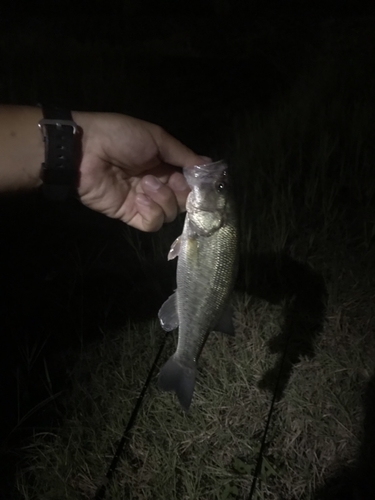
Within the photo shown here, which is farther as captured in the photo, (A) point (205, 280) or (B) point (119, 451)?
(B) point (119, 451)

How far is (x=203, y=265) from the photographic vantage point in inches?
57.1

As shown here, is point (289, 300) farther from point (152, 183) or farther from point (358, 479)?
point (152, 183)

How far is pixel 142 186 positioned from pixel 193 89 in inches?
226

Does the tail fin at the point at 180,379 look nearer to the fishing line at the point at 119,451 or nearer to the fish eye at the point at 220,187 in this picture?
the fishing line at the point at 119,451

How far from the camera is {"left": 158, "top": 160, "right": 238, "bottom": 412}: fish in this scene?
1451 mm

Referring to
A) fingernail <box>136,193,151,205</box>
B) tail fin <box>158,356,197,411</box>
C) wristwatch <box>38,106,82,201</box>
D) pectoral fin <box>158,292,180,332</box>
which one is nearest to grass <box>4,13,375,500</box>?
tail fin <box>158,356,197,411</box>

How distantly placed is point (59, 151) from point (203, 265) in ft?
2.32

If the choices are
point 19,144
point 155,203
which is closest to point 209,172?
point 155,203

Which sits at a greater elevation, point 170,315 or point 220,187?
point 220,187

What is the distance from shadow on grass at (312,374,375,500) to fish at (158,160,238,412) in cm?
101

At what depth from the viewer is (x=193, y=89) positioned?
7.04 meters

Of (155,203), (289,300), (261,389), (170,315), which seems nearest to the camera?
(170,315)

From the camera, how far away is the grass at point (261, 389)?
1993 millimetres

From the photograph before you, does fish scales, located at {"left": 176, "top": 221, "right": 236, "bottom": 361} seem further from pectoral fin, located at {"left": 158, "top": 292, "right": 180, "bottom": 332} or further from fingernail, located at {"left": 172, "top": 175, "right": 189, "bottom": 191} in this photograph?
fingernail, located at {"left": 172, "top": 175, "right": 189, "bottom": 191}
